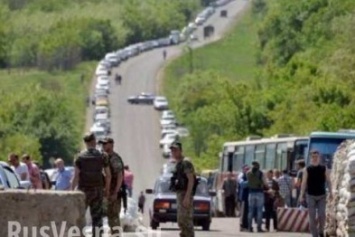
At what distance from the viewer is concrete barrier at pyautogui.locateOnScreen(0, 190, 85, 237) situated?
1048 inches

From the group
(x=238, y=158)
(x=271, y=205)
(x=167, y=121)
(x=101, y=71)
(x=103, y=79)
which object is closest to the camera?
(x=271, y=205)

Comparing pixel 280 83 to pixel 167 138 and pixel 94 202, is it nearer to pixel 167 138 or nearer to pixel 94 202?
pixel 167 138

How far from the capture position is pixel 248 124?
110m

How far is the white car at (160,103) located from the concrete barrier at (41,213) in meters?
137

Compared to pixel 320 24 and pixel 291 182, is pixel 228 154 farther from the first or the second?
pixel 320 24

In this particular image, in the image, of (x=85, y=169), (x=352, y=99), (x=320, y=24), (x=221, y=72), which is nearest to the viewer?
(x=85, y=169)

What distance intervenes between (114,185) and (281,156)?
24956 mm

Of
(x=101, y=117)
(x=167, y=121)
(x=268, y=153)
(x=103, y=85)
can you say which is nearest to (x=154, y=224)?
(x=268, y=153)

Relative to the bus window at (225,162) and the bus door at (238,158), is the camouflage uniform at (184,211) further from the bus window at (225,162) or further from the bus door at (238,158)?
the bus window at (225,162)

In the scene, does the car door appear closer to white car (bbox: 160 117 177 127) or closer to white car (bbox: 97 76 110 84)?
white car (bbox: 160 117 177 127)

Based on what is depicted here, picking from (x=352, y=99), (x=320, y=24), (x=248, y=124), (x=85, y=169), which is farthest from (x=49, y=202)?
(x=320, y=24)

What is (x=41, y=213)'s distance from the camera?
2678cm

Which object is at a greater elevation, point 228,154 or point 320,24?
point 320,24

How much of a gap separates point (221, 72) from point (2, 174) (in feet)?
500
